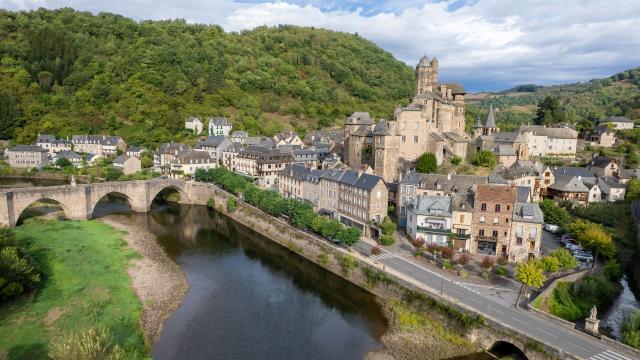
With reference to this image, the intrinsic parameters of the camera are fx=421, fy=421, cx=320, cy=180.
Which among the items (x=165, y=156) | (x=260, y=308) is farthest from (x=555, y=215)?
(x=165, y=156)

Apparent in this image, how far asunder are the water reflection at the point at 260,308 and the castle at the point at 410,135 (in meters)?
17.1

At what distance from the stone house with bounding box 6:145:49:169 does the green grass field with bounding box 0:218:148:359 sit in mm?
39358

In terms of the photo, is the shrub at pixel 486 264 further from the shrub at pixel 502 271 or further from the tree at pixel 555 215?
the tree at pixel 555 215

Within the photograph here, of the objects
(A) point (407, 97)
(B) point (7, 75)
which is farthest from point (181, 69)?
(A) point (407, 97)

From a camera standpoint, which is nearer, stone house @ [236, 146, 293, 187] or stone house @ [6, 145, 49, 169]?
stone house @ [236, 146, 293, 187]

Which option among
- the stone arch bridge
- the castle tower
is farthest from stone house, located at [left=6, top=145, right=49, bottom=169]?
the castle tower

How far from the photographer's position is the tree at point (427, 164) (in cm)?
4728

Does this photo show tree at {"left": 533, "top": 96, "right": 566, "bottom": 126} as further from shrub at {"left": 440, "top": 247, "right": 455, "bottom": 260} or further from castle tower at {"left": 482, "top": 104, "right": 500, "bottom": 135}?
shrub at {"left": 440, "top": 247, "right": 455, "bottom": 260}

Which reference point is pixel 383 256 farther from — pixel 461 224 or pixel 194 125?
pixel 194 125

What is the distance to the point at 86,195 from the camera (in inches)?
1841

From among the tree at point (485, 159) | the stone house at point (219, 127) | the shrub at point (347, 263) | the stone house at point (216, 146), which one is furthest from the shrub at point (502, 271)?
the stone house at point (219, 127)

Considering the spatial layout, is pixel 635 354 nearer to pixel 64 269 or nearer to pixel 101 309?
pixel 101 309

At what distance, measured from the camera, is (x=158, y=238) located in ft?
145

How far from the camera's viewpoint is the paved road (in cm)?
2102
